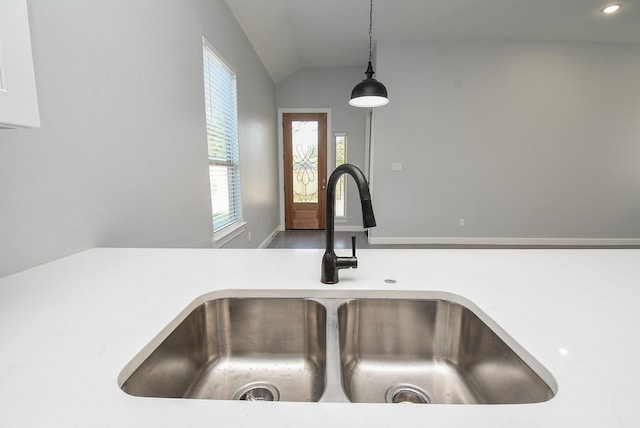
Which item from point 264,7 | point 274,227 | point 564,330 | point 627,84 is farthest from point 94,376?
point 627,84

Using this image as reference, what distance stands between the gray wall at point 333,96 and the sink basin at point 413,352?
4651 millimetres

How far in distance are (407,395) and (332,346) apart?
252 mm

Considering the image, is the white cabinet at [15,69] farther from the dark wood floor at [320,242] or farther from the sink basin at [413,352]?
the dark wood floor at [320,242]

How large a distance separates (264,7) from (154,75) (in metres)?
2.15

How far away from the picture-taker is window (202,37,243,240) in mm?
2447

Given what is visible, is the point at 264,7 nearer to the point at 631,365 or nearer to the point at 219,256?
the point at 219,256

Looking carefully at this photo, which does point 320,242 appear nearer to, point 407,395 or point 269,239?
point 269,239

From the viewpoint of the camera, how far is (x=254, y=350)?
766mm

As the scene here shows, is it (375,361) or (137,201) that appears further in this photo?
(137,201)

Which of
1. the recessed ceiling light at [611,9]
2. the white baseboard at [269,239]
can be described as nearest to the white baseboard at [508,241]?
the white baseboard at [269,239]

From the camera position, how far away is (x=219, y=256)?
968 millimetres

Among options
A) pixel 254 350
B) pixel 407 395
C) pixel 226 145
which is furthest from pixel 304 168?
pixel 407 395

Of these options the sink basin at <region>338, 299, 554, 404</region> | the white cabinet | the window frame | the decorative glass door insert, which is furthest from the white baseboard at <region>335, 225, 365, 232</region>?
the white cabinet

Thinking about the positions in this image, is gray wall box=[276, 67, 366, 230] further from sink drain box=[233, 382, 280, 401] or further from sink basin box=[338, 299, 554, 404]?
sink drain box=[233, 382, 280, 401]
